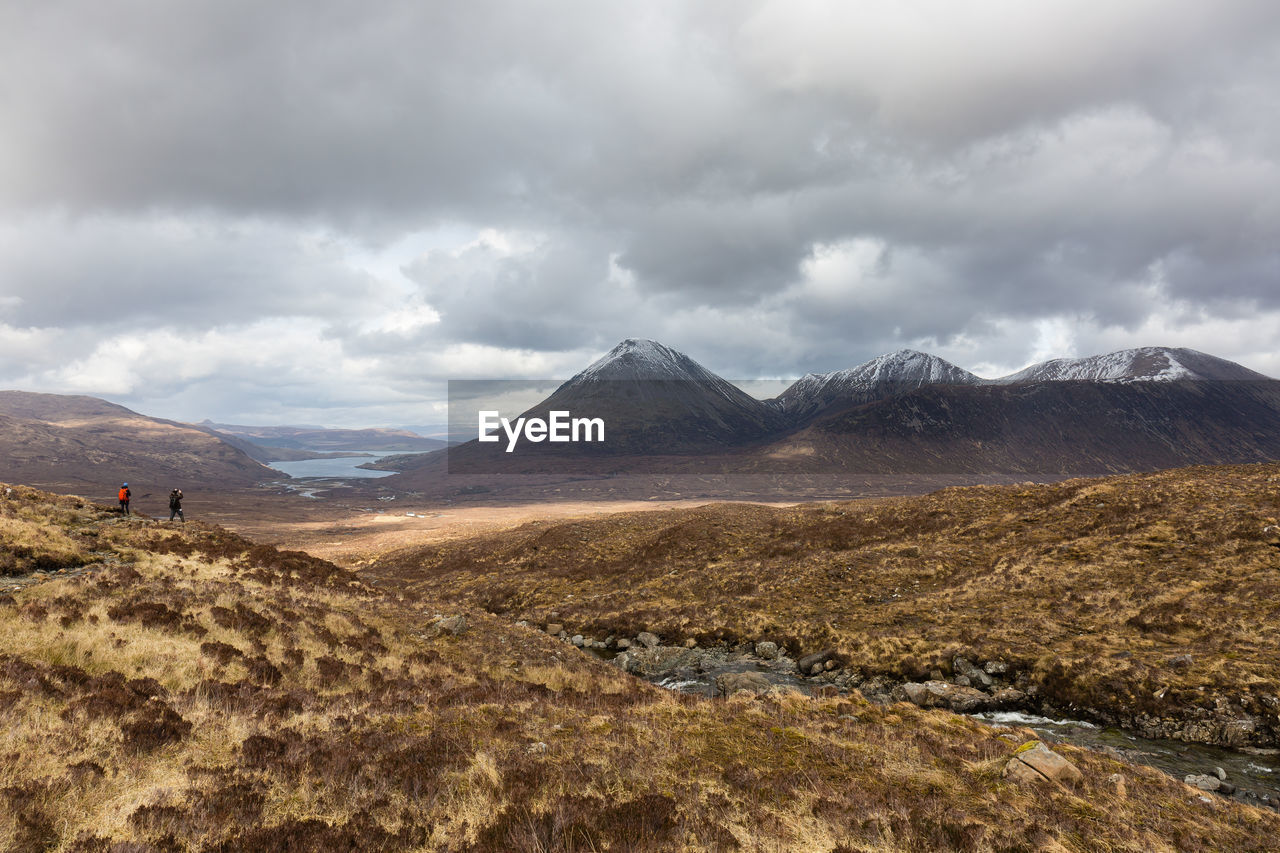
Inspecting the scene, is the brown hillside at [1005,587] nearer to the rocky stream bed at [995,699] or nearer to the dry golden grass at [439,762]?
the rocky stream bed at [995,699]

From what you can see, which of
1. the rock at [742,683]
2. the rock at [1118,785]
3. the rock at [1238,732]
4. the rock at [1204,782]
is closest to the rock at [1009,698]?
the rock at [1238,732]

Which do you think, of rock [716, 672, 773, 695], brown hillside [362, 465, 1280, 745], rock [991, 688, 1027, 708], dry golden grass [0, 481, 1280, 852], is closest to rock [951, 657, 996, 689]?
brown hillside [362, 465, 1280, 745]

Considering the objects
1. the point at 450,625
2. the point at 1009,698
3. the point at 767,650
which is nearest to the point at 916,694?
the point at 1009,698

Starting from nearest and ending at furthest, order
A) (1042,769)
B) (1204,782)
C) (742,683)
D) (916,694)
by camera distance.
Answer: (1042,769), (1204,782), (916,694), (742,683)

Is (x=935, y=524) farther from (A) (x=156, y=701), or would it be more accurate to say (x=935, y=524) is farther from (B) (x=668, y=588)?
(A) (x=156, y=701)

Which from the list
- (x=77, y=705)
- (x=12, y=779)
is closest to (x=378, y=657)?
(x=77, y=705)

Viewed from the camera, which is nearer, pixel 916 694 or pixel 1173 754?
pixel 1173 754

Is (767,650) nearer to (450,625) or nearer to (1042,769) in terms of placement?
(1042,769)
